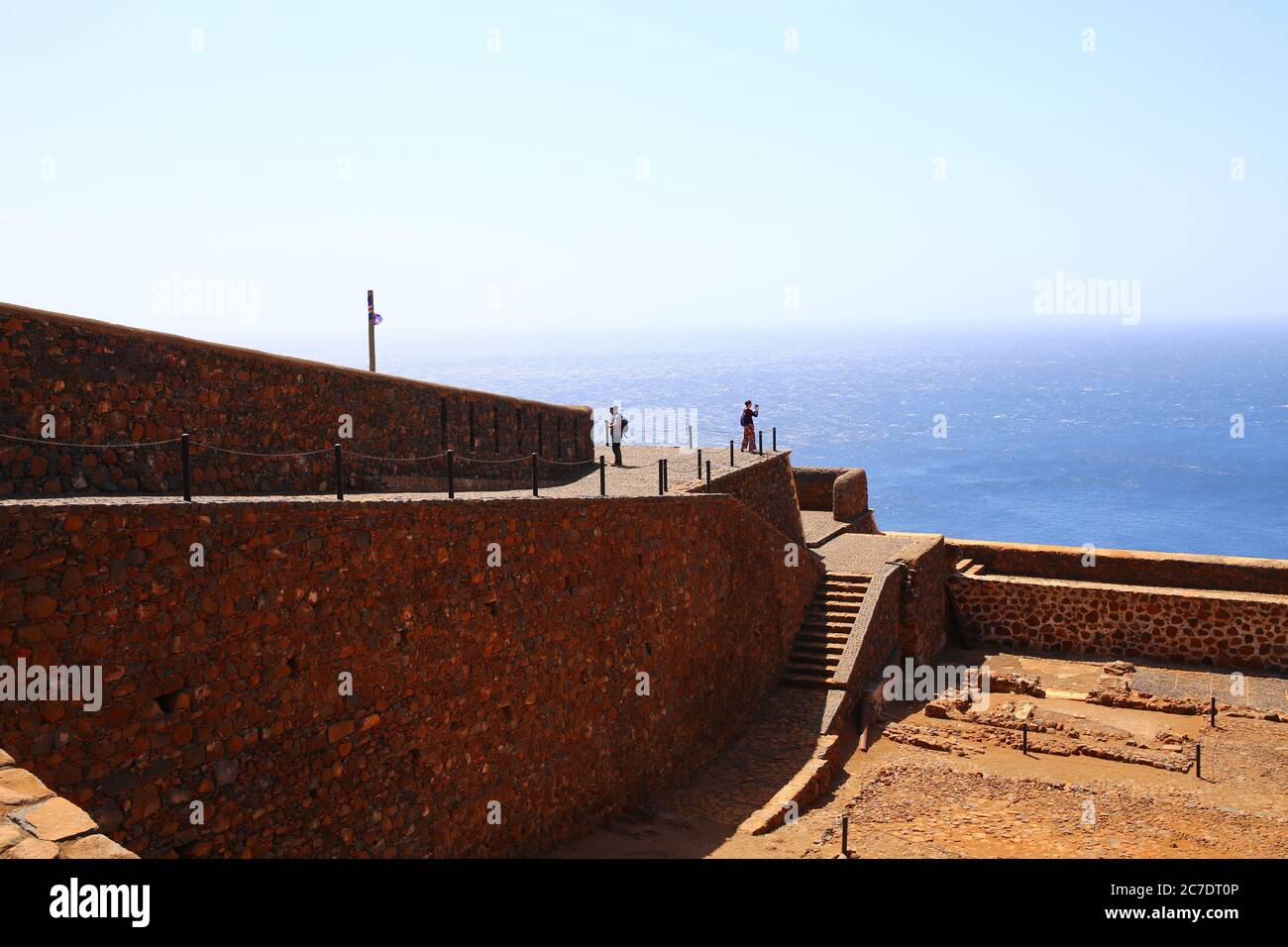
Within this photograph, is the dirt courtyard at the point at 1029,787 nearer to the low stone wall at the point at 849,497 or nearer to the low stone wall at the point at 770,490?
the low stone wall at the point at 770,490

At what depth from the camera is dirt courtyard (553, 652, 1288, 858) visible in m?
12.7

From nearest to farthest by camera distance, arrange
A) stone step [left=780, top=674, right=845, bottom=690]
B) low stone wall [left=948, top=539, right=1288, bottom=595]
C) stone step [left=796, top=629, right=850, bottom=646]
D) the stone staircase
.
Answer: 1. stone step [left=780, top=674, right=845, bottom=690]
2. the stone staircase
3. stone step [left=796, top=629, right=850, bottom=646]
4. low stone wall [left=948, top=539, right=1288, bottom=595]

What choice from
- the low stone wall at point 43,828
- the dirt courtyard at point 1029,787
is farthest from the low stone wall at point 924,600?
the low stone wall at point 43,828

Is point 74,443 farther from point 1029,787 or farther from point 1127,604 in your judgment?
point 1127,604

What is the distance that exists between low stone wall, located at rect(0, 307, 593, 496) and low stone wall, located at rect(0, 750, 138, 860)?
4200mm

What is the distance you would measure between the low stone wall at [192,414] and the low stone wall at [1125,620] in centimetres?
1250

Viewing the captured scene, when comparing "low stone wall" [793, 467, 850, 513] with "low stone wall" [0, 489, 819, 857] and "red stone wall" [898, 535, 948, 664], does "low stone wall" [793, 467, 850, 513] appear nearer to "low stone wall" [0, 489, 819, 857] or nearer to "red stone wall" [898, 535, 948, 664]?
"red stone wall" [898, 535, 948, 664]

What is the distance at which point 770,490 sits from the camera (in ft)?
72.6

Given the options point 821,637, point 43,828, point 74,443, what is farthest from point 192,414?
point 821,637

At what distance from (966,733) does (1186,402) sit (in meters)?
131

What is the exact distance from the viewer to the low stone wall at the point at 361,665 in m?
7.23

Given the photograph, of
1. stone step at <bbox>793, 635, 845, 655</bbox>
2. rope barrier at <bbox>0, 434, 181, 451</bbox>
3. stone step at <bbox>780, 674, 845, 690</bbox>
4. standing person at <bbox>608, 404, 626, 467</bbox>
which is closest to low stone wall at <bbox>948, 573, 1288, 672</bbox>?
stone step at <bbox>793, 635, 845, 655</bbox>

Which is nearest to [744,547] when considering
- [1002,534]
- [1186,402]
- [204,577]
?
[204,577]
